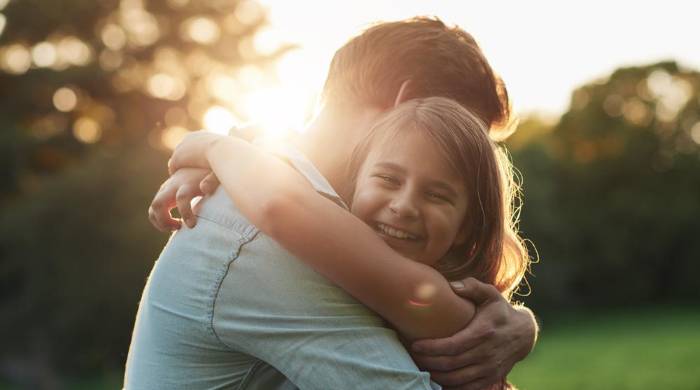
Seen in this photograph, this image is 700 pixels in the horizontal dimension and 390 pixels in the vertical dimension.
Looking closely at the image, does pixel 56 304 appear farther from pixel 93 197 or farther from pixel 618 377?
pixel 618 377

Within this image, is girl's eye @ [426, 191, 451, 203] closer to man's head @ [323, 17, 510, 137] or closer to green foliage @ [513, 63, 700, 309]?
man's head @ [323, 17, 510, 137]

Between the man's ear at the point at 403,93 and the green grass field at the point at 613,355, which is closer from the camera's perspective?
the man's ear at the point at 403,93

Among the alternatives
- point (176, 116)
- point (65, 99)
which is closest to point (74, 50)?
point (65, 99)

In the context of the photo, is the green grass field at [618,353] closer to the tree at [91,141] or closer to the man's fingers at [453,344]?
the tree at [91,141]

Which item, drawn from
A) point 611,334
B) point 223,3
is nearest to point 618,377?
point 611,334

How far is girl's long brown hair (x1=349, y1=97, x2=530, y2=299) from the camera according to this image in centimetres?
214

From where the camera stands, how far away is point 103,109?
25172 millimetres

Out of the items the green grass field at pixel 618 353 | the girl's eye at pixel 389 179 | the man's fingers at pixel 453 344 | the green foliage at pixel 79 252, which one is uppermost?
the girl's eye at pixel 389 179

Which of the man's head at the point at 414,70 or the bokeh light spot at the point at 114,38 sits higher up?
the man's head at the point at 414,70

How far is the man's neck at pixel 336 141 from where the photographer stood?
2.37 metres

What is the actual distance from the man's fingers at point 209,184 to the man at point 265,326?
3 cm

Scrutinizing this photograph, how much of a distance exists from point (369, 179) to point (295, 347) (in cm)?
66

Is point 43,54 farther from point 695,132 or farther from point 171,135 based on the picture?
→ point 695,132

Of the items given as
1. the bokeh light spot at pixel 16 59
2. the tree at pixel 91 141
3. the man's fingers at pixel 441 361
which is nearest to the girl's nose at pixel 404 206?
the man's fingers at pixel 441 361
